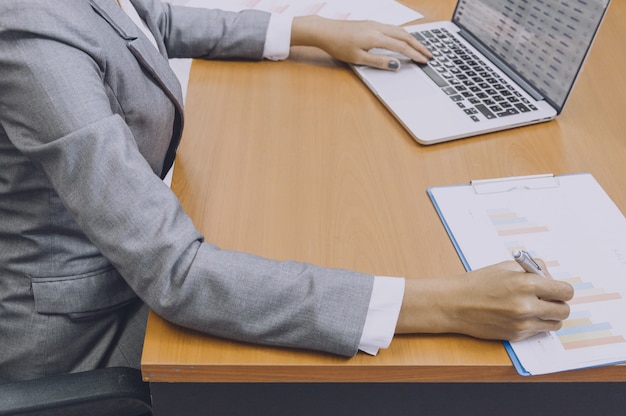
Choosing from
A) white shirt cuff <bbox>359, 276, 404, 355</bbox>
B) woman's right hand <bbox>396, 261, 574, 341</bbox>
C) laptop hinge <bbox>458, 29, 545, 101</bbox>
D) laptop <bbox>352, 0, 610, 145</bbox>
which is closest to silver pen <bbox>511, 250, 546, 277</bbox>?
woman's right hand <bbox>396, 261, 574, 341</bbox>

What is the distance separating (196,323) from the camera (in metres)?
0.73

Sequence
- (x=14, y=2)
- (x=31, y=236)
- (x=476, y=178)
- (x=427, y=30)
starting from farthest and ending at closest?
(x=427, y=30)
(x=476, y=178)
(x=31, y=236)
(x=14, y=2)

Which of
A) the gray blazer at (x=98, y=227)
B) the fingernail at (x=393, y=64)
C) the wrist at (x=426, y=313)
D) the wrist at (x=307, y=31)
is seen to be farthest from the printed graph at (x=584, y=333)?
the wrist at (x=307, y=31)

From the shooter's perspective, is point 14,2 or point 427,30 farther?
point 427,30

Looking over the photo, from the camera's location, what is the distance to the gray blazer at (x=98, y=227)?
0.68 meters

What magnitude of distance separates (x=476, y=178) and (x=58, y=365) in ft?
2.06

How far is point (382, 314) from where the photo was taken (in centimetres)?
74

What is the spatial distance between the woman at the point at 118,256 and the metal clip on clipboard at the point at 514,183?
0.21 metres

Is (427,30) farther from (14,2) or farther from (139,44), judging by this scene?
(14,2)

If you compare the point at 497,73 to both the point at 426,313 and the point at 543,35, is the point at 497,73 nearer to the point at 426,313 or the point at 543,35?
the point at 543,35

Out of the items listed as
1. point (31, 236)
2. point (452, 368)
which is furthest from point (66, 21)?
point (452, 368)

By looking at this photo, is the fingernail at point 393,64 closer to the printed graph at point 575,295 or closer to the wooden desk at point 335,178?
the wooden desk at point 335,178

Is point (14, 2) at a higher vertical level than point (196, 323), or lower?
higher

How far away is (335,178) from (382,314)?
278 mm
